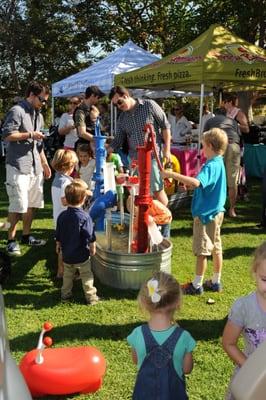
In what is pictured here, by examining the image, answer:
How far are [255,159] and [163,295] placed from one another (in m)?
9.21

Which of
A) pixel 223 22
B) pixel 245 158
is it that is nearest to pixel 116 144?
pixel 245 158

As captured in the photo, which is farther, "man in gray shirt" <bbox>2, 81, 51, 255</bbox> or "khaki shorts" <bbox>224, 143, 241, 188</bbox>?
"khaki shorts" <bbox>224, 143, 241, 188</bbox>

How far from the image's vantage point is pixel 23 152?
17.3ft

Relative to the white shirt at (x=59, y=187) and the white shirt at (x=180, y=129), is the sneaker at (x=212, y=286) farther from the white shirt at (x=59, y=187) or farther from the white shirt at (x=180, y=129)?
the white shirt at (x=180, y=129)

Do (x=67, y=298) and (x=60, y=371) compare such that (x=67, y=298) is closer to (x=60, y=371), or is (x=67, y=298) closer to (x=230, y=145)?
(x=60, y=371)

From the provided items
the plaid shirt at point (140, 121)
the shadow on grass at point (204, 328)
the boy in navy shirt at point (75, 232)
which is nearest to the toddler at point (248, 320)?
the shadow on grass at point (204, 328)

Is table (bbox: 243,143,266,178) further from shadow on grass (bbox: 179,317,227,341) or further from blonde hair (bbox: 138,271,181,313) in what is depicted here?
blonde hair (bbox: 138,271,181,313)

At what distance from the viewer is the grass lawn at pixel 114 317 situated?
3.08 m

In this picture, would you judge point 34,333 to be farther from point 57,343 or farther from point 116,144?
Answer: point 116,144

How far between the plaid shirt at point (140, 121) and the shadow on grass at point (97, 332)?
2.13 m

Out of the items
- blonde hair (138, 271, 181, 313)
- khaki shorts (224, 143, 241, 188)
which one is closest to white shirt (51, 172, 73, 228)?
blonde hair (138, 271, 181, 313)

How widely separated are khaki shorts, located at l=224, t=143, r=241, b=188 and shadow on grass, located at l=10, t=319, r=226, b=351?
11.6 ft

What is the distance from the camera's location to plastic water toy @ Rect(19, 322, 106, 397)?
9.11ft

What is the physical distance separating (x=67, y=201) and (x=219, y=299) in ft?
5.38
